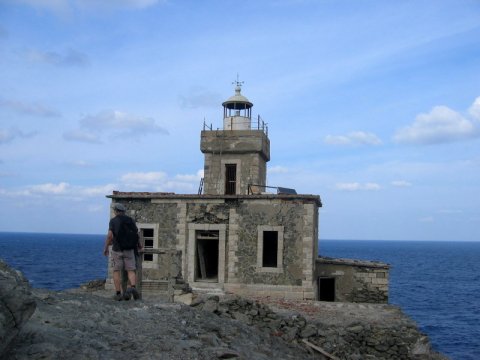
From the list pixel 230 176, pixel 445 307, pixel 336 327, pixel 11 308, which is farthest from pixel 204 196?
pixel 445 307

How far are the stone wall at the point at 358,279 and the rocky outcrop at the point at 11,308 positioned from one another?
56.7ft

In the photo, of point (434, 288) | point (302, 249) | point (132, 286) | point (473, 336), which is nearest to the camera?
point (132, 286)

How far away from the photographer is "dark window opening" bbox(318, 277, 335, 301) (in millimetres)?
24087

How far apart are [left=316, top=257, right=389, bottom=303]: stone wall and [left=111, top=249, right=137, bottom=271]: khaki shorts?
13098 millimetres

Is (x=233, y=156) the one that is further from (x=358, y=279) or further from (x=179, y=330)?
(x=179, y=330)

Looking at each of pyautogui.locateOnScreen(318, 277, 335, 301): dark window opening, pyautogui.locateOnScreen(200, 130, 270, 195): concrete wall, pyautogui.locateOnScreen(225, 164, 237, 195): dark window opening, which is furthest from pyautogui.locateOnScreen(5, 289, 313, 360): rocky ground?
pyautogui.locateOnScreen(225, 164, 237, 195): dark window opening

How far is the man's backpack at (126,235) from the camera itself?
36.4 feet

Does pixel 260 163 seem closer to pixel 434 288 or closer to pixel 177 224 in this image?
pixel 177 224

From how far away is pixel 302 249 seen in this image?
21.5m

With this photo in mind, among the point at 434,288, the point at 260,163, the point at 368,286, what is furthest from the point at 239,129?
the point at 434,288

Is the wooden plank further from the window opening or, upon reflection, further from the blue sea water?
the blue sea water

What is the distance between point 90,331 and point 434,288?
→ 53540mm

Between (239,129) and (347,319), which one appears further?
(239,129)

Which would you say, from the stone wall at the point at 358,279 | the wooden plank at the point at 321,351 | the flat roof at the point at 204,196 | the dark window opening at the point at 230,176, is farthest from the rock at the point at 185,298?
the dark window opening at the point at 230,176
